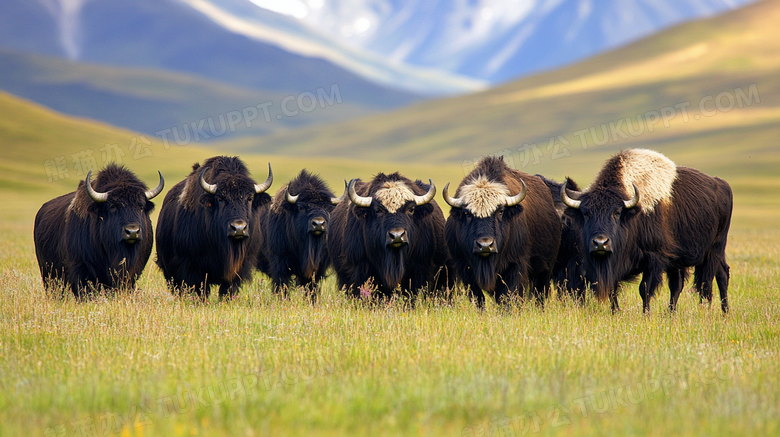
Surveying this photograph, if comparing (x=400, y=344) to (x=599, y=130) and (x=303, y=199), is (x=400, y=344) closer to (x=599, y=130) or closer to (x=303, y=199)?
(x=303, y=199)

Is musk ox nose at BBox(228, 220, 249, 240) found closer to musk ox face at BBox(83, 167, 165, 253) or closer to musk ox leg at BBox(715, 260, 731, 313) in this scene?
musk ox face at BBox(83, 167, 165, 253)

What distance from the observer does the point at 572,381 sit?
5562mm

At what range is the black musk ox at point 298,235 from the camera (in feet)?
37.2

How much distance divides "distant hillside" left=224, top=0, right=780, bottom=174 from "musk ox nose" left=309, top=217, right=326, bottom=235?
51772 millimetres

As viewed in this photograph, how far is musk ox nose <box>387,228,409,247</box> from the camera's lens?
9.04 metres

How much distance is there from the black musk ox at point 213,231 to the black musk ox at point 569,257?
4.32m

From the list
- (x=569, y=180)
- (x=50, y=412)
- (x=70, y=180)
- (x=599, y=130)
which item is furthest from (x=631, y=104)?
(x=50, y=412)

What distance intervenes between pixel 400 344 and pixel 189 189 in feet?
16.1

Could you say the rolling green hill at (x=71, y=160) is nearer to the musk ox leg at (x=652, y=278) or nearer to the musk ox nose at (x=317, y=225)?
the musk ox nose at (x=317, y=225)

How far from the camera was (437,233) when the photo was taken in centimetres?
1018

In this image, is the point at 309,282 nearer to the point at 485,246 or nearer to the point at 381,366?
the point at 485,246

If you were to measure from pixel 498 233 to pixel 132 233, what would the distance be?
472 cm

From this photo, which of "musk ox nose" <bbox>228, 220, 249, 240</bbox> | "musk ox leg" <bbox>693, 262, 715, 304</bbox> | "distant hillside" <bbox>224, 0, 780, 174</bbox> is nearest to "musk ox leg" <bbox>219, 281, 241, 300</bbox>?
"musk ox nose" <bbox>228, 220, 249, 240</bbox>

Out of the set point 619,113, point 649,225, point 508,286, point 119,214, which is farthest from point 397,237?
point 619,113
